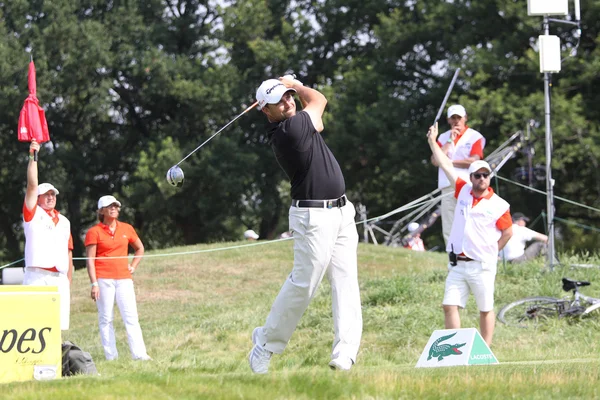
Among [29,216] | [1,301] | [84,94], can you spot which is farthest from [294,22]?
[1,301]

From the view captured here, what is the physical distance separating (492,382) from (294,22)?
34.7 meters

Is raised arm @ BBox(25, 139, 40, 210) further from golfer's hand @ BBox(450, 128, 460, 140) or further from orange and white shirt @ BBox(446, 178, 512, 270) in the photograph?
golfer's hand @ BBox(450, 128, 460, 140)

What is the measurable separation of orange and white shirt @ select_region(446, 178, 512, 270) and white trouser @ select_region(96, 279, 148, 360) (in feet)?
12.8

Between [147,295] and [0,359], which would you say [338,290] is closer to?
[0,359]

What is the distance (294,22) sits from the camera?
1578 inches

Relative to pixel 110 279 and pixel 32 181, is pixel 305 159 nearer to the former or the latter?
pixel 32 181

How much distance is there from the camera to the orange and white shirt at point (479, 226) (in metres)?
10.2

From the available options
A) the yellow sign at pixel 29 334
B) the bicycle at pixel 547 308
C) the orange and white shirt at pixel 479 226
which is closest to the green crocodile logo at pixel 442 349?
the orange and white shirt at pixel 479 226

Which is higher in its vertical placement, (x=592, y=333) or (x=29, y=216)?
(x=29, y=216)

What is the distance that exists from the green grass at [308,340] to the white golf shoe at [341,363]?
0.39 ft

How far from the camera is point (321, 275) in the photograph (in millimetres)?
7543

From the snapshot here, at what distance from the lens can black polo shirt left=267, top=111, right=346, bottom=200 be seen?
24.1ft

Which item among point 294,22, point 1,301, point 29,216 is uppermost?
point 294,22

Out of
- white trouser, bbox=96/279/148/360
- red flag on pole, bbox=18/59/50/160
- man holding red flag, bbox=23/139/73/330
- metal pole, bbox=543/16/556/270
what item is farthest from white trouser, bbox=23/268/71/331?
metal pole, bbox=543/16/556/270
